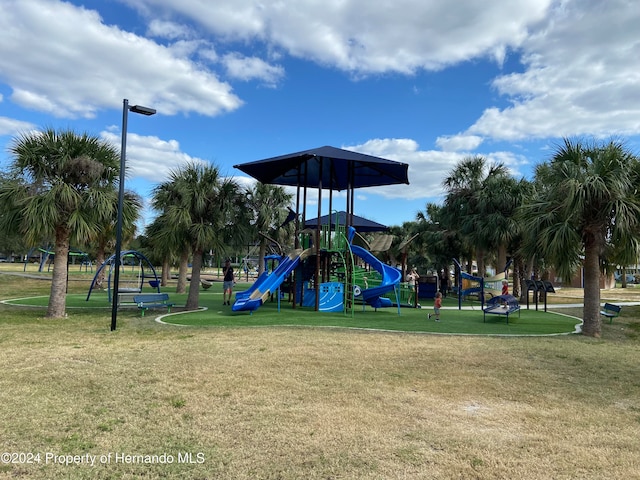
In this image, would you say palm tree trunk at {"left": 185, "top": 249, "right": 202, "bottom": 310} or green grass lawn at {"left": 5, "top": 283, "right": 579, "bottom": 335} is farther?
palm tree trunk at {"left": 185, "top": 249, "right": 202, "bottom": 310}

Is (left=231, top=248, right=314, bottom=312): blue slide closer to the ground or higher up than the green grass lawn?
higher up

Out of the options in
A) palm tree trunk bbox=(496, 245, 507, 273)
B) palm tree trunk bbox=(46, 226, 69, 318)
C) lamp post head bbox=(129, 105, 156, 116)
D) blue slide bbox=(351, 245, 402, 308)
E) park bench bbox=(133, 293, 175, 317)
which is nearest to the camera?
lamp post head bbox=(129, 105, 156, 116)

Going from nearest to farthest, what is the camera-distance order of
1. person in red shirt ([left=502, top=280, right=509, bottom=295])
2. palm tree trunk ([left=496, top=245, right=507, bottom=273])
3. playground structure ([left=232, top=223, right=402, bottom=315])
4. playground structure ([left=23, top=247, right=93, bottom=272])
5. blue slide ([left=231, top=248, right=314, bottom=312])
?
blue slide ([left=231, top=248, right=314, bottom=312]) → playground structure ([left=232, top=223, right=402, bottom=315]) → person in red shirt ([left=502, top=280, right=509, bottom=295]) → palm tree trunk ([left=496, top=245, right=507, bottom=273]) → playground structure ([left=23, top=247, right=93, bottom=272])

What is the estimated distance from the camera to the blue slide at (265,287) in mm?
14555

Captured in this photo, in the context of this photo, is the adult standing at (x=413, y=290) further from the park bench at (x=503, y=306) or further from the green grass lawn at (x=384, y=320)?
the park bench at (x=503, y=306)

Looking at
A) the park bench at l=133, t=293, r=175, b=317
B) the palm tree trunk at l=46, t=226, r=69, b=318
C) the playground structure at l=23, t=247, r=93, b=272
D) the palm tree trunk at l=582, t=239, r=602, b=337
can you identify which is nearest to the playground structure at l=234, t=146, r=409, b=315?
the park bench at l=133, t=293, r=175, b=317

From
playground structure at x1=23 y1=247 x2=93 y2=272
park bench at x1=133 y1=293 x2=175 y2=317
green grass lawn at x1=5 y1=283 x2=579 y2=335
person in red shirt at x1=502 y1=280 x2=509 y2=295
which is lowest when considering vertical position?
green grass lawn at x1=5 y1=283 x2=579 y2=335

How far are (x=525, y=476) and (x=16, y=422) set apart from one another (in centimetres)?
480

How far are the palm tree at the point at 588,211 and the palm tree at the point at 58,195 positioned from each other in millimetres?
12753

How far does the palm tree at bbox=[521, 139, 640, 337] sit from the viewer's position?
11.3 m

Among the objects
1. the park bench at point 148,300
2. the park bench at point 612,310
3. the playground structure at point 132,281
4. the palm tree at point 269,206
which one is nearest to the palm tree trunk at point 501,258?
the park bench at point 612,310

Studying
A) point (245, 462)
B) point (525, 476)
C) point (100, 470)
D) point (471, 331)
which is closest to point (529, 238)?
point (471, 331)

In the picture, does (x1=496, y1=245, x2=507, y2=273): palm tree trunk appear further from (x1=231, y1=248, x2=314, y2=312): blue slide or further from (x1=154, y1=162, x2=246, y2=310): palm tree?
(x1=154, y1=162, x2=246, y2=310): palm tree

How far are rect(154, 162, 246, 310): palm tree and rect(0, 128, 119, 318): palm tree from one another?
2201 mm
